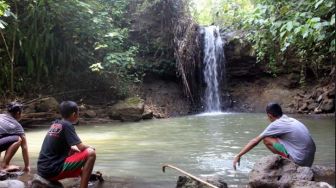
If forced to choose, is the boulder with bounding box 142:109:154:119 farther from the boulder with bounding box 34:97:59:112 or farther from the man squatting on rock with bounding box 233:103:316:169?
the man squatting on rock with bounding box 233:103:316:169

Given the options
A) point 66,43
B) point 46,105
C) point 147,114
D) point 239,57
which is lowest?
point 147,114

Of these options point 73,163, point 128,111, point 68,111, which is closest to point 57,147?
point 73,163

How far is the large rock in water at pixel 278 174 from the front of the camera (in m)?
4.72

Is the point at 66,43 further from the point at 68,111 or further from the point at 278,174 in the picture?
the point at 278,174

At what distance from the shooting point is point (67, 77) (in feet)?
51.5

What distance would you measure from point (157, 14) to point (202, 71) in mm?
3026

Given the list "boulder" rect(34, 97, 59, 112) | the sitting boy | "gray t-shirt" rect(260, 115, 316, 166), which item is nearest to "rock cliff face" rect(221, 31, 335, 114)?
"boulder" rect(34, 97, 59, 112)

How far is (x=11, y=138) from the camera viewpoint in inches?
248

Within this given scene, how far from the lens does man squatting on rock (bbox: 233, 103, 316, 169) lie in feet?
17.6

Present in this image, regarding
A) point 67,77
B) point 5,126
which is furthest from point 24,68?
point 5,126

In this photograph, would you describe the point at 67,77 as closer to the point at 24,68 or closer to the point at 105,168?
the point at 24,68

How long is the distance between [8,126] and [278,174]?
12.8 feet

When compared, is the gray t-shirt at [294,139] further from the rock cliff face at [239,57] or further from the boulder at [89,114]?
the rock cliff face at [239,57]

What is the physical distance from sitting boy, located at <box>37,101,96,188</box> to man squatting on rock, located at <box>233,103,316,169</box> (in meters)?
1.87
